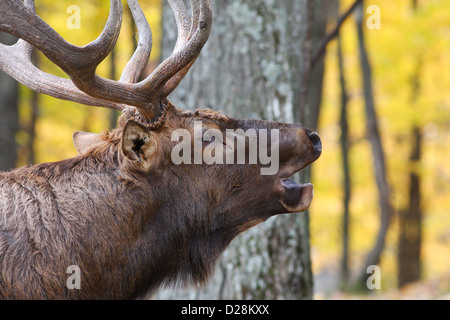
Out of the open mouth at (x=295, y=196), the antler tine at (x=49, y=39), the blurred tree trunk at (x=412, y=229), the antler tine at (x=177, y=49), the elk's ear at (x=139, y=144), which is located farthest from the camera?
the blurred tree trunk at (x=412, y=229)

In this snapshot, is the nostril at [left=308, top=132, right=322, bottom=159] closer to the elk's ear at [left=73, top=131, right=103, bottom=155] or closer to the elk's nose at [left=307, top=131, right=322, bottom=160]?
the elk's nose at [left=307, top=131, right=322, bottom=160]

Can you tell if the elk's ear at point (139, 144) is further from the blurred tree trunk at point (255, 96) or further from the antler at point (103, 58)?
the blurred tree trunk at point (255, 96)

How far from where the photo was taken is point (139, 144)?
362cm

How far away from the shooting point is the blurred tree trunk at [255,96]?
5.22 meters

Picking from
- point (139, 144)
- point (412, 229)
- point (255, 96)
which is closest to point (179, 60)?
point (139, 144)

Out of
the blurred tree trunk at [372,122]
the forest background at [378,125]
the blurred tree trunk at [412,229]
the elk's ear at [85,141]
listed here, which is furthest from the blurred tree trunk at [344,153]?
the elk's ear at [85,141]

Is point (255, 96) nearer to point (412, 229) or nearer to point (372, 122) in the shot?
point (372, 122)

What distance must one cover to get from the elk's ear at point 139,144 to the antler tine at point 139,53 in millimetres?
738

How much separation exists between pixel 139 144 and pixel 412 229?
15530 mm

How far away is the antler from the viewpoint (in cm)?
336

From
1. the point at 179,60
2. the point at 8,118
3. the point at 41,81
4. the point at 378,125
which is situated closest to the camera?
the point at 179,60

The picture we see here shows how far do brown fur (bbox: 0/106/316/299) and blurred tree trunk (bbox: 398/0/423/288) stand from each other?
13705 millimetres
